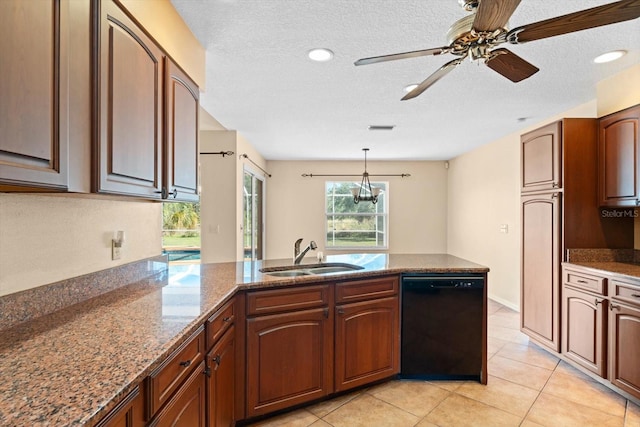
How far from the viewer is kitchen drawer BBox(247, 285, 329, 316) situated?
207cm

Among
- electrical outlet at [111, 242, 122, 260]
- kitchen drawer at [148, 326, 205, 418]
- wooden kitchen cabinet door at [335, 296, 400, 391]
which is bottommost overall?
wooden kitchen cabinet door at [335, 296, 400, 391]

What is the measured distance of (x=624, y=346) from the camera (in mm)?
2408

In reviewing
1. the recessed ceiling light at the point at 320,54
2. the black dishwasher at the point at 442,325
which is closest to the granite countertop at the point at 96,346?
the black dishwasher at the point at 442,325

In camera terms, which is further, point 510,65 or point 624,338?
point 624,338

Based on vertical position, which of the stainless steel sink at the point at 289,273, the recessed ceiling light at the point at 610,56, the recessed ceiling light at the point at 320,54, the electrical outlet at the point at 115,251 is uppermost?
the recessed ceiling light at the point at 610,56

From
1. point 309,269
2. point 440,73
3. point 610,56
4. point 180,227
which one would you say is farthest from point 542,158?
point 180,227

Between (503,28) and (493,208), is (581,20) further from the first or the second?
(493,208)

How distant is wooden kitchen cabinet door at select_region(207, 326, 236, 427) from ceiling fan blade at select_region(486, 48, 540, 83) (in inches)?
77.6

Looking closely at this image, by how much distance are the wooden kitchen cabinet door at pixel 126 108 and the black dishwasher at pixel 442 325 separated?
6.33ft

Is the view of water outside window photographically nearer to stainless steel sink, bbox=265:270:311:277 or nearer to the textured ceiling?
the textured ceiling

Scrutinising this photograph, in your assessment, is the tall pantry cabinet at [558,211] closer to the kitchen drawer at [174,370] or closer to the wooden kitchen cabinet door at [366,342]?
the wooden kitchen cabinet door at [366,342]

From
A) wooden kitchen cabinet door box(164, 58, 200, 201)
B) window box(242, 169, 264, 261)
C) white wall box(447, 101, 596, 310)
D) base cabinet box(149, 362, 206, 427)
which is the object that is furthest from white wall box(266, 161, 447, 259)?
base cabinet box(149, 362, 206, 427)

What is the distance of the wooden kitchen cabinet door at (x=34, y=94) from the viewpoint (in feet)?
2.89

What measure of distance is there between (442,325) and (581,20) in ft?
6.72
